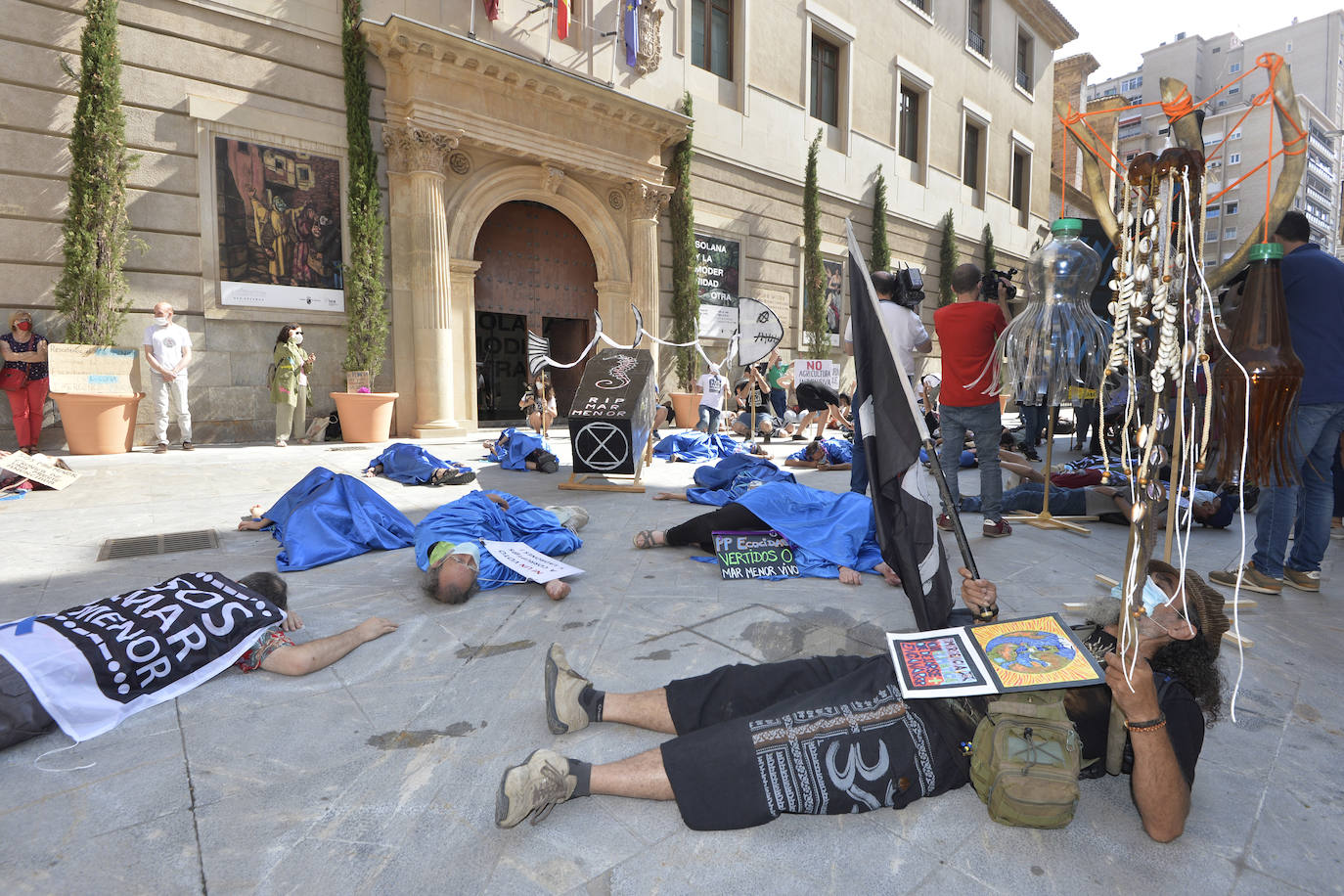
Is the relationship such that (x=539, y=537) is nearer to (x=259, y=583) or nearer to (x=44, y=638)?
(x=259, y=583)

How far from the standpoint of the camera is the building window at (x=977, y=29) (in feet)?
68.6

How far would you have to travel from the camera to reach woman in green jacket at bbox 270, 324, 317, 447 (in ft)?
30.0

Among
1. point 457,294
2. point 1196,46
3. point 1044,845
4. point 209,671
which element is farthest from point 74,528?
point 1196,46

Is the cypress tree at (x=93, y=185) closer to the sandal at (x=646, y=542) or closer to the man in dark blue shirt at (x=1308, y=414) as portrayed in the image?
the sandal at (x=646, y=542)

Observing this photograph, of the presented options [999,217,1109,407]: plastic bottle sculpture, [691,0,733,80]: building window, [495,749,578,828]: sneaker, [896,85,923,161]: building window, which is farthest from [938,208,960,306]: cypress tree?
[495,749,578,828]: sneaker

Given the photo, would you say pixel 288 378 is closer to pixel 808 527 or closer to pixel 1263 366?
pixel 808 527

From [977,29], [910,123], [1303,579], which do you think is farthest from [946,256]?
[1303,579]

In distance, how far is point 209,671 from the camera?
2471mm

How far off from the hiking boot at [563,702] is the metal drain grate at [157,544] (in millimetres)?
3251

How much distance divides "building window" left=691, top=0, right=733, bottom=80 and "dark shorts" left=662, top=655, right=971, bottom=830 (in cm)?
1462

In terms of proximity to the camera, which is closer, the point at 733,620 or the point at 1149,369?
the point at 1149,369

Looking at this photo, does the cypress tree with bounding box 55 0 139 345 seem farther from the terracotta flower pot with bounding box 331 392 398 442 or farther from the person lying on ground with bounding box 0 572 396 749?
the person lying on ground with bounding box 0 572 396 749

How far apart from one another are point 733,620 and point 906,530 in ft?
3.25

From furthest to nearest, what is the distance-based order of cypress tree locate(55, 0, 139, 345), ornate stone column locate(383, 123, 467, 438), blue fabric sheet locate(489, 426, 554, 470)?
ornate stone column locate(383, 123, 467, 438)
cypress tree locate(55, 0, 139, 345)
blue fabric sheet locate(489, 426, 554, 470)
